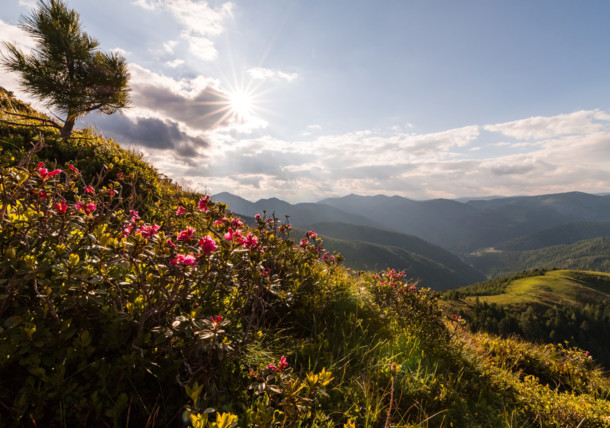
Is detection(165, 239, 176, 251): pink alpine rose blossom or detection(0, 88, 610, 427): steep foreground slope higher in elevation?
detection(165, 239, 176, 251): pink alpine rose blossom

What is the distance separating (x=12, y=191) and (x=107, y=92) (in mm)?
11169

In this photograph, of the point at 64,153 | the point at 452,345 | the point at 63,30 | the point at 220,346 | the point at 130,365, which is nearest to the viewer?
the point at 220,346

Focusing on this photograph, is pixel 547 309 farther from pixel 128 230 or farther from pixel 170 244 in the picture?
pixel 128 230

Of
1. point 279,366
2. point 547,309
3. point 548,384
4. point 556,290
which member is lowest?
point 547,309

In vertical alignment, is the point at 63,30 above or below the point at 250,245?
above

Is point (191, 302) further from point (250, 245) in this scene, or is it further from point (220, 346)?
point (220, 346)

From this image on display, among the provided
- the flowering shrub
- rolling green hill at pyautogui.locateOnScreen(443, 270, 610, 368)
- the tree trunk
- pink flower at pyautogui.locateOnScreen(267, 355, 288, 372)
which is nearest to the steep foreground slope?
the flowering shrub

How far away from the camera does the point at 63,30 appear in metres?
9.64

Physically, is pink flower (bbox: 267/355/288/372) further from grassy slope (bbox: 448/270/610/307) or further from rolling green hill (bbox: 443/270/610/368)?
grassy slope (bbox: 448/270/610/307)

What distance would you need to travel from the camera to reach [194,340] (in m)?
2.26

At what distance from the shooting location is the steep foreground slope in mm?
1948

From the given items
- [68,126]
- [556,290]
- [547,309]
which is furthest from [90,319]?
[556,290]

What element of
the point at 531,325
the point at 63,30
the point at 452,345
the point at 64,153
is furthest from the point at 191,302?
the point at 531,325

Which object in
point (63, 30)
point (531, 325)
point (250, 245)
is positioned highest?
point (63, 30)
